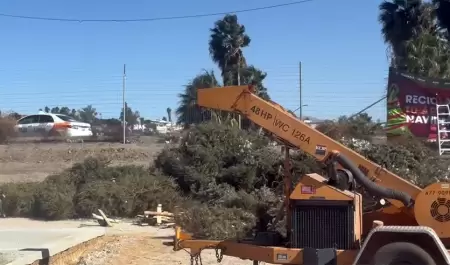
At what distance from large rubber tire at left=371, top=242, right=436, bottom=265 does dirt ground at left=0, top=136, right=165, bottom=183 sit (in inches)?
719

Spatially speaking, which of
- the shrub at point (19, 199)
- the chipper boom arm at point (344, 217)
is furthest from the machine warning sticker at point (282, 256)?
the shrub at point (19, 199)

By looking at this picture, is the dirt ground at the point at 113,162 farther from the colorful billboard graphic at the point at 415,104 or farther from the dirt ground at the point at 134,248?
the colorful billboard graphic at the point at 415,104

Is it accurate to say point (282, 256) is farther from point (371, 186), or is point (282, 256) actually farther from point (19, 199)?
point (19, 199)

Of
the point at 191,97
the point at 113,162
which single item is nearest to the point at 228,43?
the point at 191,97

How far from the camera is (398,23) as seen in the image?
38.0 m

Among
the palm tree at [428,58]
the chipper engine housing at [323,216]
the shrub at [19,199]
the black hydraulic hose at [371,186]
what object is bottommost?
the shrub at [19,199]

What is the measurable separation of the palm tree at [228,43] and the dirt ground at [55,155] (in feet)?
49.7

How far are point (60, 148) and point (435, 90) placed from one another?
1624 cm

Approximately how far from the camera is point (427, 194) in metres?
9.37

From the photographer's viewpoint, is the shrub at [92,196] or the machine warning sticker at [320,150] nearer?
the machine warning sticker at [320,150]

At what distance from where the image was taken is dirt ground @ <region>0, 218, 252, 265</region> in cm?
1263

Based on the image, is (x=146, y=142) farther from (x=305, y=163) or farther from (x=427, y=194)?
(x=427, y=194)

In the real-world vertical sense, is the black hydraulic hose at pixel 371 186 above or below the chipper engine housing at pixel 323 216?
above

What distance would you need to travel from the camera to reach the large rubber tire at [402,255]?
29.2 ft
